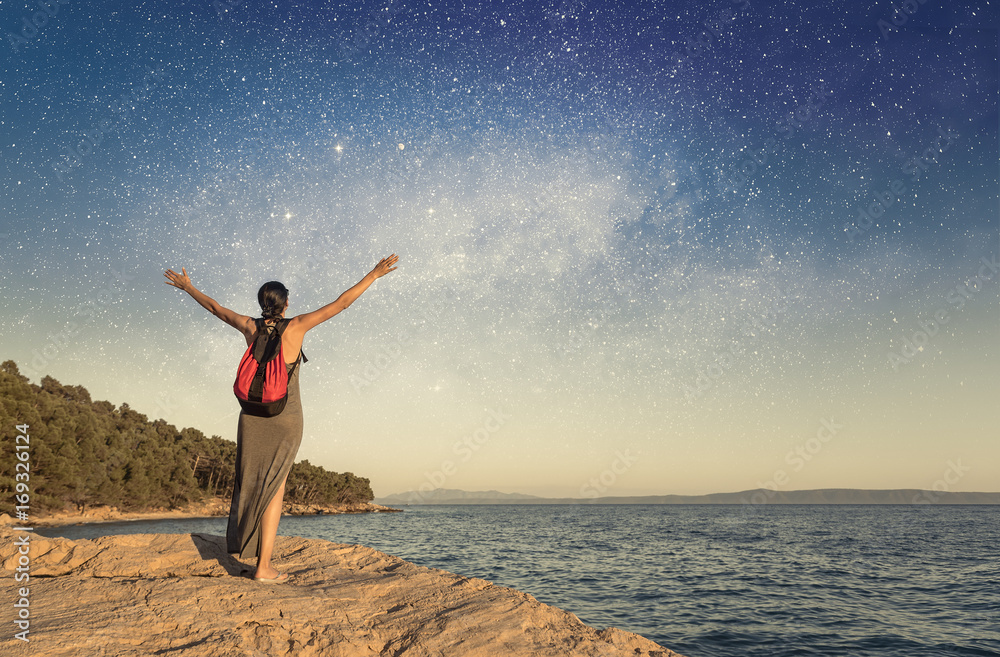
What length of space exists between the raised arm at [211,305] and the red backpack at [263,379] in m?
0.35

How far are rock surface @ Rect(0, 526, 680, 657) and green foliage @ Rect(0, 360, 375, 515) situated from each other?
1830cm

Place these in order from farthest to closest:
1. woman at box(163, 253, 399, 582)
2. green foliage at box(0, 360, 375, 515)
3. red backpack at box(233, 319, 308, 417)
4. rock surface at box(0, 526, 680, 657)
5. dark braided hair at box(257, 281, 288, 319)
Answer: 1. green foliage at box(0, 360, 375, 515)
2. dark braided hair at box(257, 281, 288, 319)
3. woman at box(163, 253, 399, 582)
4. red backpack at box(233, 319, 308, 417)
5. rock surface at box(0, 526, 680, 657)

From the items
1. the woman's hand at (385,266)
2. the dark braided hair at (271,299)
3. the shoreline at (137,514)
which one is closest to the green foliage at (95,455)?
the shoreline at (137,514)

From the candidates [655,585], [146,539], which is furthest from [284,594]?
[655,585]

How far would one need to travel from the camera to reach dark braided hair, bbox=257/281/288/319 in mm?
4391

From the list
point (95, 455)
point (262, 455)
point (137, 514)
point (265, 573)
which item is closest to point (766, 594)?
point (265, 573)

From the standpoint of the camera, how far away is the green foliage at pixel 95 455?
36.0 meters

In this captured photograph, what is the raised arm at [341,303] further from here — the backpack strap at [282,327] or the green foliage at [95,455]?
the green foliage at [95,455]

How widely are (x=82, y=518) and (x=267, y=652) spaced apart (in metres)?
64.5

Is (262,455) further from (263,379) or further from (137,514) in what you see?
(137,514)

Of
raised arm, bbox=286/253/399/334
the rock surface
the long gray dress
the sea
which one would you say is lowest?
the sea

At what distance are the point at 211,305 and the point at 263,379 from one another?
1.07 metres

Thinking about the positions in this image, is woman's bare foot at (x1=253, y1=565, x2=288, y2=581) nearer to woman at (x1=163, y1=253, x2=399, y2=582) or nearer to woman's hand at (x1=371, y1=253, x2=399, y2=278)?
woman at (x1=163, y1=253, x2=399, y2=582)

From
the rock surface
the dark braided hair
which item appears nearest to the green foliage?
the rock surface
